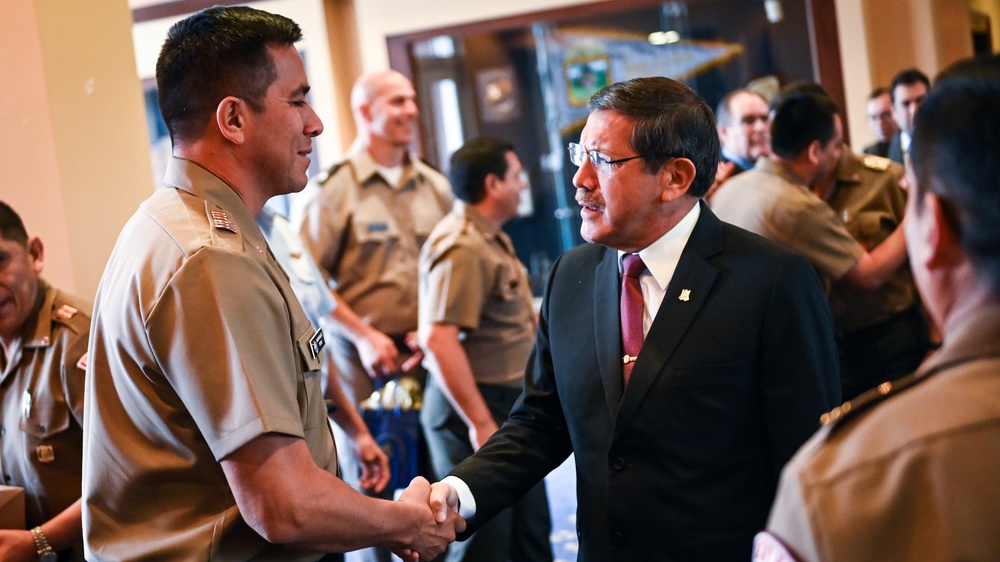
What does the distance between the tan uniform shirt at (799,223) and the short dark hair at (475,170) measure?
0.90 metres

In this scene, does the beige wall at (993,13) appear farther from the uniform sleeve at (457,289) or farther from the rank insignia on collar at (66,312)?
the rank insignia on collar at (66,312)

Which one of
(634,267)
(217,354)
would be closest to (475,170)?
(634,267)

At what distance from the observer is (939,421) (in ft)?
2.86

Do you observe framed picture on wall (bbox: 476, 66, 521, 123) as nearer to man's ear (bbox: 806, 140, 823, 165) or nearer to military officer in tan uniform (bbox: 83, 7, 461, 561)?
man's ear (bbox: 806, 140, 823, 165)

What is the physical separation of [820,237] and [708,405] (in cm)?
159

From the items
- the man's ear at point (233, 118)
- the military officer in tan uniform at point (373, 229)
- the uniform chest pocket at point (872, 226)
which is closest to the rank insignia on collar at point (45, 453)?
the man's ear at point (233, 118)

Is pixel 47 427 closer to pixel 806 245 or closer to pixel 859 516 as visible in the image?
pixel 859 516

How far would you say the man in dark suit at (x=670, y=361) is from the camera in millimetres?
1751

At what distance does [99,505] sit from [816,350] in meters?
1.28

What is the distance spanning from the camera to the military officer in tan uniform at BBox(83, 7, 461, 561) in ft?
4.94

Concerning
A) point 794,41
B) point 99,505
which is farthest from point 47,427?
point 794,41

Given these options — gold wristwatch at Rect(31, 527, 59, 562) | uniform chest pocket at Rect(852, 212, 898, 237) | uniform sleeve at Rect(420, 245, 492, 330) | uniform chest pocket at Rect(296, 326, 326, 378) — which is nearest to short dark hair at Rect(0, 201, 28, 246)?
gold wristwatch at Rect(31, 527, 59, 562)

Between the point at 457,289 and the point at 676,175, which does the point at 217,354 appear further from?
the point at 457,289

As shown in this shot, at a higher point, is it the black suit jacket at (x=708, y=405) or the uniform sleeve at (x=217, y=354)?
the uniform sleeve at (x=217, y=354)
